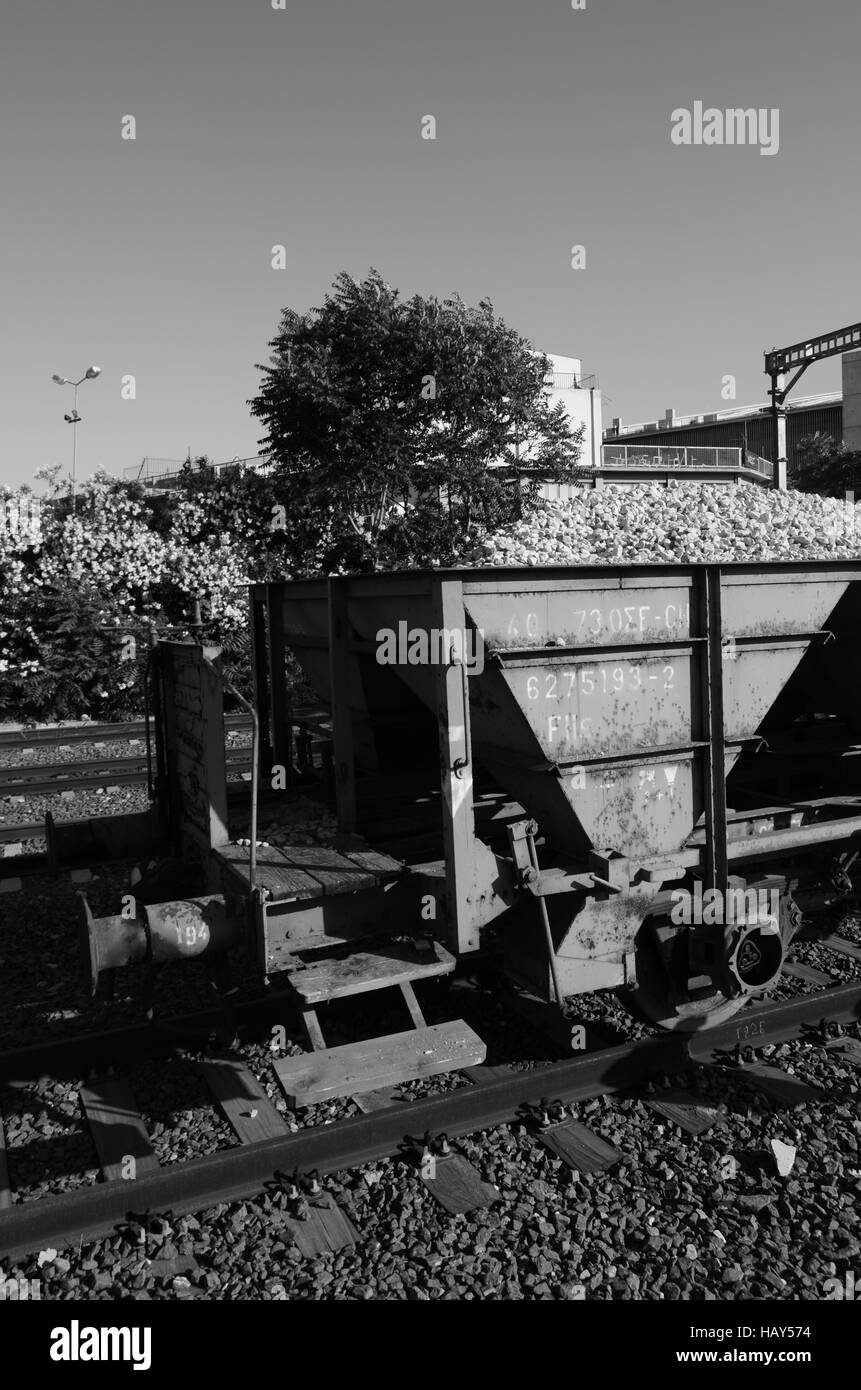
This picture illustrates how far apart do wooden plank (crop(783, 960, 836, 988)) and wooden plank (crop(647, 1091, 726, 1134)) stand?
1.65 meters

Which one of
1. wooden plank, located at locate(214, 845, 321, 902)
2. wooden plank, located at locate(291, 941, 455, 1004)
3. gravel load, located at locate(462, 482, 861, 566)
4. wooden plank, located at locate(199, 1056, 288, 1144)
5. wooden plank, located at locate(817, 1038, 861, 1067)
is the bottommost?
wooden plank, located at locate(817, 1038, 861, 1067)

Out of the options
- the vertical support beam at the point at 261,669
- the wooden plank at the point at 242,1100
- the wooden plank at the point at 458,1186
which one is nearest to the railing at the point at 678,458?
the vertical support beam at the point at 261,669

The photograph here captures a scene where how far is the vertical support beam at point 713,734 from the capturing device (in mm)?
4816

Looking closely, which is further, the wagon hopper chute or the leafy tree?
the leafy tree

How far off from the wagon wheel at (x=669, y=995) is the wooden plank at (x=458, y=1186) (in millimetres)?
1385

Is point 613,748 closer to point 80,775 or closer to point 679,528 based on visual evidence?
point 80,775

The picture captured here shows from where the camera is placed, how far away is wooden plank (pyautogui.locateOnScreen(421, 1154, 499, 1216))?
3.95m

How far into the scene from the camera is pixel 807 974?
609 cm

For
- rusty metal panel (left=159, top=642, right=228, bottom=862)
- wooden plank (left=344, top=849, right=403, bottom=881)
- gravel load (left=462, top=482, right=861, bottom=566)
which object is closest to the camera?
wooden plank (left=344, top=849, right=403, bottom=881)

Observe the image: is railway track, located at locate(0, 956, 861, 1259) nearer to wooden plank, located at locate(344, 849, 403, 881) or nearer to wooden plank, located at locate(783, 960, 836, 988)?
wooden plank, located at locate(783, 960, 836, 988)

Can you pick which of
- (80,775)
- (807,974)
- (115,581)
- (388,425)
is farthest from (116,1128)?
(388,425)

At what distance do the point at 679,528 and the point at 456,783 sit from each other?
1352cm

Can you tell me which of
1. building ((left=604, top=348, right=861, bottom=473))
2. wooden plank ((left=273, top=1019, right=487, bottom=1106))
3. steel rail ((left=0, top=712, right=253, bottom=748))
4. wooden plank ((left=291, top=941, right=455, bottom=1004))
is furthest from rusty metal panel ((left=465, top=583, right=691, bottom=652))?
building ((left=604, top=348, right=861, bottom=473))

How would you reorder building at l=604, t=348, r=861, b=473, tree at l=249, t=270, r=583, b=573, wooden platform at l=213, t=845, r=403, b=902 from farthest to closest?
building at l=604, t=348, r=861, b=473, tree at l=249, t=270, r=583, b=573, wooden platform at l=213, t=845, r=403, b=902
